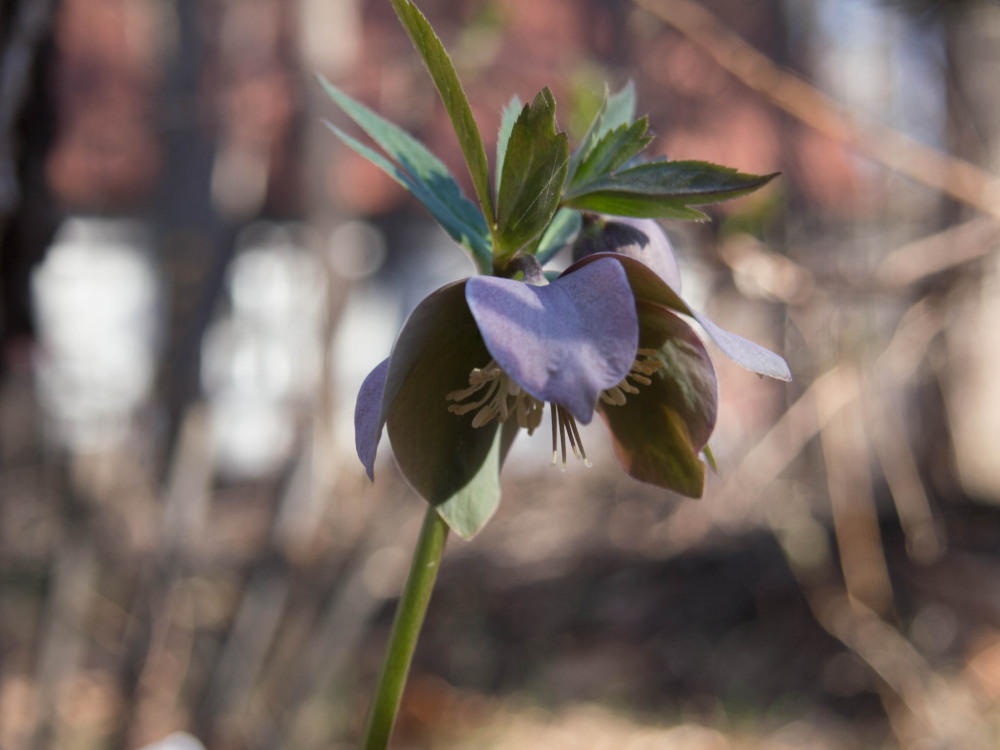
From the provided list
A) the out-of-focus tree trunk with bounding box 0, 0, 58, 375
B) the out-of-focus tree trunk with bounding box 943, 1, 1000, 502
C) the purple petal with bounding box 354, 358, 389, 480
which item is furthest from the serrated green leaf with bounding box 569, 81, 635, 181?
the out-of-focus tree trunk with bounding box 943, 1, 1000, 502

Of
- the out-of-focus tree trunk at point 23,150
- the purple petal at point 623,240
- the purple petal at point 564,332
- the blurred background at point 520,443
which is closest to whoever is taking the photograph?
the purple petal at point 564,332

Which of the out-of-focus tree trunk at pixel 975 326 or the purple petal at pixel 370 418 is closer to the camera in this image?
the purple petal at pixel 370 418

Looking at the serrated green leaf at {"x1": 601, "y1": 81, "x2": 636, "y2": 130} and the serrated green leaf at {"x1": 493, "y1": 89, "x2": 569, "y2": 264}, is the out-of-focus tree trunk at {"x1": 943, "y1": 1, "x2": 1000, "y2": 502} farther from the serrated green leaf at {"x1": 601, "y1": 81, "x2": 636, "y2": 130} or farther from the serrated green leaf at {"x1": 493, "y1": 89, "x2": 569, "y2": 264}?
the serrated green leaf at {"x1": 493, "y1": 89, "x2": 569, "y2": 264}

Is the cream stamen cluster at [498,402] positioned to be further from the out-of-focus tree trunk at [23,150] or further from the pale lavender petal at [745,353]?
the out-of-focus tree trunk at [23,150]

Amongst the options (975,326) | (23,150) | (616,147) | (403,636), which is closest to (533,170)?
(616,147)

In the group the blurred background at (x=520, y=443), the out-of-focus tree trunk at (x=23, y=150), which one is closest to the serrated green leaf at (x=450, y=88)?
the blurred background at (x=520, y=443)

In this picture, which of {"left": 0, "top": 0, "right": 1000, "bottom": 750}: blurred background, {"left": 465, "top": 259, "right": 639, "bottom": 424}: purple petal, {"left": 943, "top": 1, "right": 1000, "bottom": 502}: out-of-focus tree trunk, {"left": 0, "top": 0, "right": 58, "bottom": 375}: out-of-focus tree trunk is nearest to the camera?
{"left": 465, "top": 259, "right": 639, "bottom": 424}: purple petal
